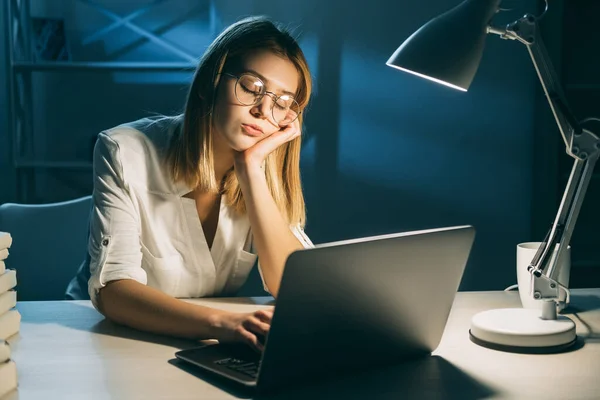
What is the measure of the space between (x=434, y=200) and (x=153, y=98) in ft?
4.60

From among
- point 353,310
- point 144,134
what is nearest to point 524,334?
point 353,310

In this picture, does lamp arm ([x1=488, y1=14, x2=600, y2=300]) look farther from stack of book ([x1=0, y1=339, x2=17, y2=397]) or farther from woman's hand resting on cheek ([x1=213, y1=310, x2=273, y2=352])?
stack of book ([x1=0, y1=339, x2=17, y2=397])

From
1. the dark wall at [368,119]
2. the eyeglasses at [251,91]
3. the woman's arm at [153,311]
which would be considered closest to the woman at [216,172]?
the eyeglasses at [251,91]

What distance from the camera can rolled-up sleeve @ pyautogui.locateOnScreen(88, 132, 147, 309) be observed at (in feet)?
4.15

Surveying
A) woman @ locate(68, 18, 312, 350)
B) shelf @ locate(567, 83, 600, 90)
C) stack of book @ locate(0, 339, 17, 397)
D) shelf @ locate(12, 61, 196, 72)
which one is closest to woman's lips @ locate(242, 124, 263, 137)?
woman @ locate(68, 18, 312, 350)

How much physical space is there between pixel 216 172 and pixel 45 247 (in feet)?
2.51

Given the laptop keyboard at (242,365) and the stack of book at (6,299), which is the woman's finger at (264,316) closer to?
the laptop keyboard at (242,365)

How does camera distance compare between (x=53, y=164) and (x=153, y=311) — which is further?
(x=53, y=164)

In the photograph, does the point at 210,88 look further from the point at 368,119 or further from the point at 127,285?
the point at 368,119

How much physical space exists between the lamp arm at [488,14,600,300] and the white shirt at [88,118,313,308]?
1.97 feet

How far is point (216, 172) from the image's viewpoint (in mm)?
1598

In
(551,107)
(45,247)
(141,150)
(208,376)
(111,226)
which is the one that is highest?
(551,107)

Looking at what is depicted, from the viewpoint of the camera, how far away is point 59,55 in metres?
2.86

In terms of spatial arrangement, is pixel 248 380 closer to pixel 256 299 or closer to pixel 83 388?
pixel 83 388
